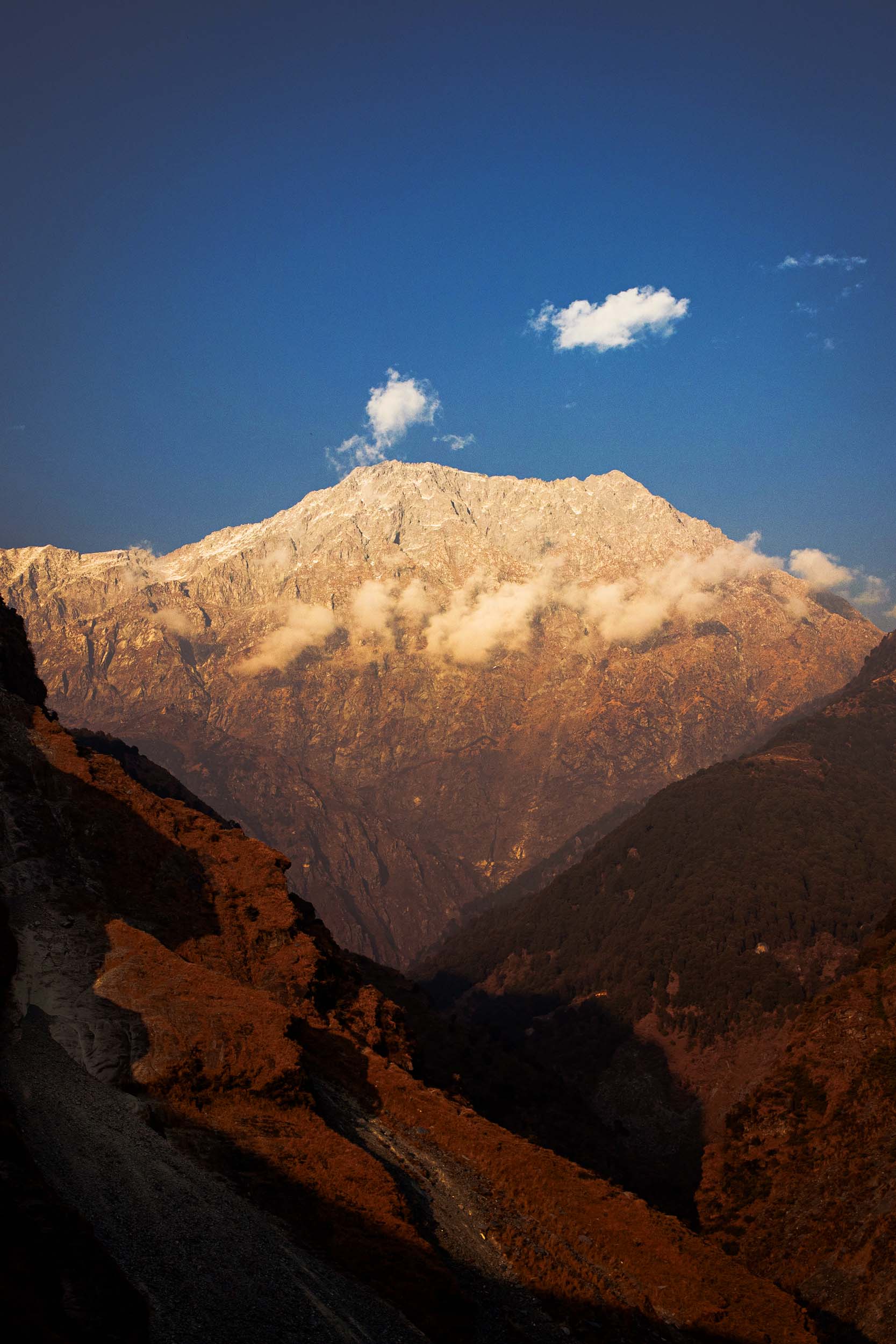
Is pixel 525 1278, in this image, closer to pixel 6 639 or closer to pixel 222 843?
pixel 222 843

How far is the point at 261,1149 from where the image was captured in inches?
1265

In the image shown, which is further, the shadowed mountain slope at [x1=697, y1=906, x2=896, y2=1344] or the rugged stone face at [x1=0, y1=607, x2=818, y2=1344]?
the shadowed mountain slope at [x1=697, y1=906, x2=896, y2=1344]

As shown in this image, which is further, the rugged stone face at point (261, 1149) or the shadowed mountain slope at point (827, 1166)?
the shadowed mountain slope at point (827, 1166)

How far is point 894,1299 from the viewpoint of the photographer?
49.8 m

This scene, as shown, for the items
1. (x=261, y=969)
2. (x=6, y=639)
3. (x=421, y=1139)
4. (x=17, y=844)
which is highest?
(x=6, y=639)

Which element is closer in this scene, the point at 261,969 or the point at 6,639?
the point at 261,969

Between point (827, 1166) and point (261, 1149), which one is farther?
point (827, 1166)

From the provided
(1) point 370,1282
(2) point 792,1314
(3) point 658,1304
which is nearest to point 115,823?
(1) point 370,1282

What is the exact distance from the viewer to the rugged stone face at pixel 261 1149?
82.1 feet

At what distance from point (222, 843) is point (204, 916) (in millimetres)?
8109

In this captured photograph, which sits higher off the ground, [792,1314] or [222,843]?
[222,843]

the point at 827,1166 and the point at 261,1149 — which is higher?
the point at 261,1149

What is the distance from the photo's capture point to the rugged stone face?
985 inches

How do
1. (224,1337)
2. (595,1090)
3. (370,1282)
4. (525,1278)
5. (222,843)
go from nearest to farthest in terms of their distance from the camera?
1. (224,1337)
2. (370,1282)
3. (525,1278)
4. (222,843)
5. (595,1090)
